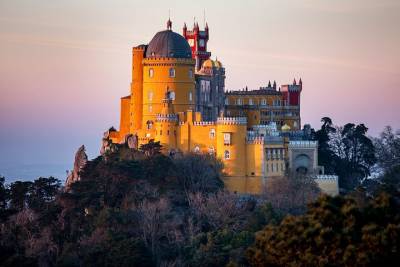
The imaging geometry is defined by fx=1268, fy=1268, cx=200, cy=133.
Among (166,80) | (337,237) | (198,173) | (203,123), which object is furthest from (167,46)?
(337,237)

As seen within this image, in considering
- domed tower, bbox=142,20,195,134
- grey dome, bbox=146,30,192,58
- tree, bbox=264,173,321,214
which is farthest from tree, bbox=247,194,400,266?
grey dome, bbox=146,30,192,58

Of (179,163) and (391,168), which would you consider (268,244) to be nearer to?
(179,163)

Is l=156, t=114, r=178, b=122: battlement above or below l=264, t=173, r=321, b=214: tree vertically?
above

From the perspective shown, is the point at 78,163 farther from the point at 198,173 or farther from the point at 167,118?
the point at 198,173

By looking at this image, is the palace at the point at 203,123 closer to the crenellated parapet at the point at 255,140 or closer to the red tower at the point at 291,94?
the crenellated parapet at the point at 255,140

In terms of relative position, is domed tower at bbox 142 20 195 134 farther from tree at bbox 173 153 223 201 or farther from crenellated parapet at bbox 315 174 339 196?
crenellated parapet at bbox 315 174 339 196

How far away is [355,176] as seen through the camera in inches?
3728

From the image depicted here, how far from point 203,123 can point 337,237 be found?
3441 centimetres

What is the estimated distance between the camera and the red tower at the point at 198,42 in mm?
101750

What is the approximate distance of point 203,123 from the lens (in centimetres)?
8650

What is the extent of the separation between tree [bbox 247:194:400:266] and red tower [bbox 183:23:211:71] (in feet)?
152

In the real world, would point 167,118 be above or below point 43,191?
above

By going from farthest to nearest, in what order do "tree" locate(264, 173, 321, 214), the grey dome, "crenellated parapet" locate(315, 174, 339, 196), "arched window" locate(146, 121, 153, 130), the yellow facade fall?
the yellow facade
the grey dome
"arched window" locate(146, 121, 153, 130)
"crenellated parapet" locate(315, 174, 339, 196)
"tree" locate(264, 173, 321, 214)

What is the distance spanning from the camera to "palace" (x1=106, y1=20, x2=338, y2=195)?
8550 centimetres
